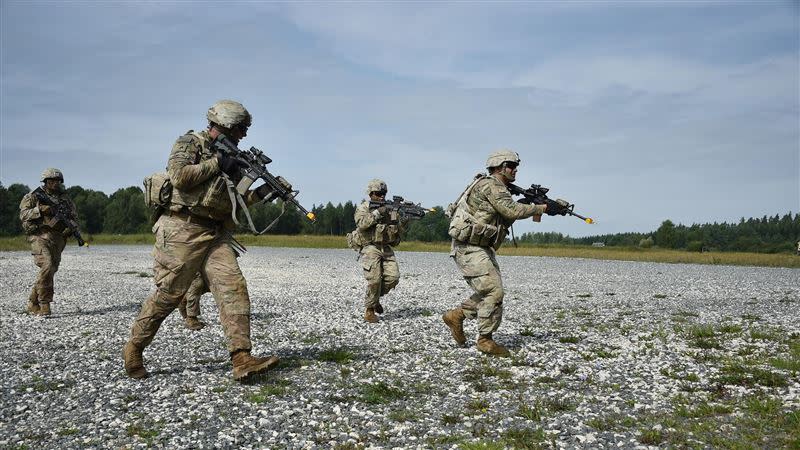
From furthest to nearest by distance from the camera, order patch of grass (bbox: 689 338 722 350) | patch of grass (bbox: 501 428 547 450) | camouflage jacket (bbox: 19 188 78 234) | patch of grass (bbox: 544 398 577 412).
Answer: camouflage jacket (bbox: 19 188 78 234) → patch of grass (bbox: 689 338 722 350) → patch of grass (bbox: 544 398 577 412) → patch of grass (bbox: 501 428 547 450)

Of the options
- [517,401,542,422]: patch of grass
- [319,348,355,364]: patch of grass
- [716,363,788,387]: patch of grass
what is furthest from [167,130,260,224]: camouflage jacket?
[716,363,788,387]: patch of grass

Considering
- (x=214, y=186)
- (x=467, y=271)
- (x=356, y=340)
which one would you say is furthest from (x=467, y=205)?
(x=214, y=186)

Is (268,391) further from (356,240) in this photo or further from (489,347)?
(356,240)

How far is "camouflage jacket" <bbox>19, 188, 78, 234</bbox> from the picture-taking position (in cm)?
1587

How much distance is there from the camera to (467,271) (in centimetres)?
1079

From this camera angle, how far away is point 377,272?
48.8 feet

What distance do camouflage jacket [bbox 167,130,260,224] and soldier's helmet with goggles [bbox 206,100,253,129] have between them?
11.7 inches

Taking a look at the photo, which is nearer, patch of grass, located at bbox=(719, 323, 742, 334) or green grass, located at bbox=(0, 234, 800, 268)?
patch of grass, located at bbox=(719, 323, 742, 334)

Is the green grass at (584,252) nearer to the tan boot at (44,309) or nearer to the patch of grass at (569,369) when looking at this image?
the tan boot at (44,309)

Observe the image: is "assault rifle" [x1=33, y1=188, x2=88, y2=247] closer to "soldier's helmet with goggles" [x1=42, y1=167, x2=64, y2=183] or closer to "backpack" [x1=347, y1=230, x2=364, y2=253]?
"soldier's helmet with goggles" [x1=42, y1=167, x2=64, y2=183]

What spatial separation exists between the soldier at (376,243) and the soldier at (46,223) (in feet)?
26.3

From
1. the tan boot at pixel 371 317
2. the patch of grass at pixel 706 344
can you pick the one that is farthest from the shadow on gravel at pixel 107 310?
the patch of grass at pixel 706 344

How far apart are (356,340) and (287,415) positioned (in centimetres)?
506

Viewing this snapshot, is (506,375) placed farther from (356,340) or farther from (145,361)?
(145,361)
